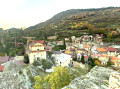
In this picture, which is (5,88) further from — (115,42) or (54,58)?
(115,42)

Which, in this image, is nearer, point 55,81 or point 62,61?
point 55,81

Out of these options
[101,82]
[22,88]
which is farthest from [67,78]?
[22,88]

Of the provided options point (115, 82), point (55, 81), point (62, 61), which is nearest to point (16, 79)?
point (55, 81)

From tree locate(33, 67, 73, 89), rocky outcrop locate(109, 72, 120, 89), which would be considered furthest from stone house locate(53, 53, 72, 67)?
rocky outcrop locate(109, 72, 120, 89)

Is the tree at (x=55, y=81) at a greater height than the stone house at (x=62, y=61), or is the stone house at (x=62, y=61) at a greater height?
the tree at (x=55, y=81)

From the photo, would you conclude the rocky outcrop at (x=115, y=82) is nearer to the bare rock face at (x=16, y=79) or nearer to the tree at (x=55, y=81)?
the tree at (x=55, y=81)

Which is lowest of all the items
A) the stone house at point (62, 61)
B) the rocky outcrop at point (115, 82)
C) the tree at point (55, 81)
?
the stone house at point (62, 61)

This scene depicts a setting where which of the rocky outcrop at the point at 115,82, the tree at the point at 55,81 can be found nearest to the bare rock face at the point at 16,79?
the tree at the point at 55,81

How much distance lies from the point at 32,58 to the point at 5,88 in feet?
38.3

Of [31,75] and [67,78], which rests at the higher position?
[67,78]

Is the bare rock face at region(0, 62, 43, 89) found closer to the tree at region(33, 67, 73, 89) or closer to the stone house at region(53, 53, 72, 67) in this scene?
the tree at region(33, 67, 73, 89)

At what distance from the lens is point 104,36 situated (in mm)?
57312

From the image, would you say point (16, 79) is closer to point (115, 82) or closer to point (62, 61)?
point (62, 61)

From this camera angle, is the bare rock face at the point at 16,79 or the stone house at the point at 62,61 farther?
the stone house at the point at 62,61
